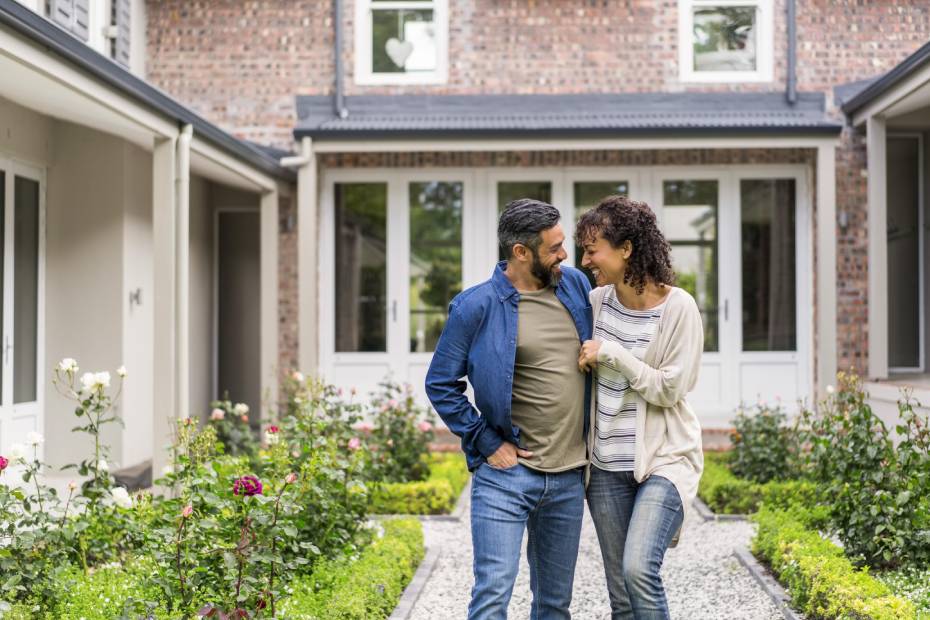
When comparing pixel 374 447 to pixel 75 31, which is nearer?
pixel 374 447

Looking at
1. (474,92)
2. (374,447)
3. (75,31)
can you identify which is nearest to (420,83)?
(474,92)

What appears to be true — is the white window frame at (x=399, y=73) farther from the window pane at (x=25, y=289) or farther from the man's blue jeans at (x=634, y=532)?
the man's blue jeans at (x=634, y=532)

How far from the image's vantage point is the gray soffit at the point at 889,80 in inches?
302

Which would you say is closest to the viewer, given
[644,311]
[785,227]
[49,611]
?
[644,311]

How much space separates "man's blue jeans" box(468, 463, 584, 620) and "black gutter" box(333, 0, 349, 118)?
791 centimetres

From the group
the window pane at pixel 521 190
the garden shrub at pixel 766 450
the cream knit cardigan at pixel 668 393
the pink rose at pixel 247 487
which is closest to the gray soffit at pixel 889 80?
the garden shrub at pixel 766 450

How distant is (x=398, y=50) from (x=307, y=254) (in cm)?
260

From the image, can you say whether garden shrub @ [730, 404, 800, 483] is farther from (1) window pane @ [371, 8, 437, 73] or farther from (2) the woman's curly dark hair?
(1) window pane @ [371, 8, 437, 73]

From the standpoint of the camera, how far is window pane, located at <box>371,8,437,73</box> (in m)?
10.9

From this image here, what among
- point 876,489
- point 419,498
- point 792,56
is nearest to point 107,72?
point 419,498

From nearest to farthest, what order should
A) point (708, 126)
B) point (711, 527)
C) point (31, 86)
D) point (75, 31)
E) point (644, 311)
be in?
point (644, 311)
point (31, 86)
point (711, 527)
point (75, 31)
point (708, 126)

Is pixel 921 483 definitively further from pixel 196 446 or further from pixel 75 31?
pixel 75 31

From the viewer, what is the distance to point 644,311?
3340 millimetres

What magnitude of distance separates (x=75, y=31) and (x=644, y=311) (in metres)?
6.78
